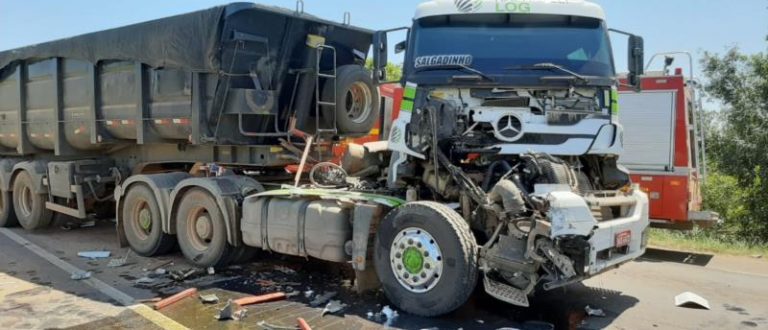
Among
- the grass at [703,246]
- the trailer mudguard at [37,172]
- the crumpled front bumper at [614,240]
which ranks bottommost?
the grass at [703,246]

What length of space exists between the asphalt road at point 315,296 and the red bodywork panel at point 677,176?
2.89 feet

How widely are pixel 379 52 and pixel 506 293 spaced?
2.47m

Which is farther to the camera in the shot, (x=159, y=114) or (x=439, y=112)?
(x=159, y=114)

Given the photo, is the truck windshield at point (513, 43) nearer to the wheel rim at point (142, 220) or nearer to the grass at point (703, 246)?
the wheel rim at point (142, 220)

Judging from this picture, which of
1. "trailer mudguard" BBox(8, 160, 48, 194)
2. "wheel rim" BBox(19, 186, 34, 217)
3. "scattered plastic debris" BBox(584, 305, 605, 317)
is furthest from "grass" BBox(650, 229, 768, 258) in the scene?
"wheel rim" BBox(19, 186, 34, 217)

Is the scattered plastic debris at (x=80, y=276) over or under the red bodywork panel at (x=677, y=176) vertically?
under

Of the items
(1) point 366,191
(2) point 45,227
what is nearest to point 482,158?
(1) point 366,191

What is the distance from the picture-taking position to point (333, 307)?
215 inches

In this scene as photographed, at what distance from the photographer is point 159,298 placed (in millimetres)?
5902

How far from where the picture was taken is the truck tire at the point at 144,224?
25.7ft

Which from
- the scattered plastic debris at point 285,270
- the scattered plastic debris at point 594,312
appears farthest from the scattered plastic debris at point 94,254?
the scattered plastic debris at point 594,312

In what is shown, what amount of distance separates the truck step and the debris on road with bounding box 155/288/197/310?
288 cm

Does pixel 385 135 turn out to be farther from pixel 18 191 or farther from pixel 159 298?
pixel 18 191

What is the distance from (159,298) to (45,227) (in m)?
5.88
